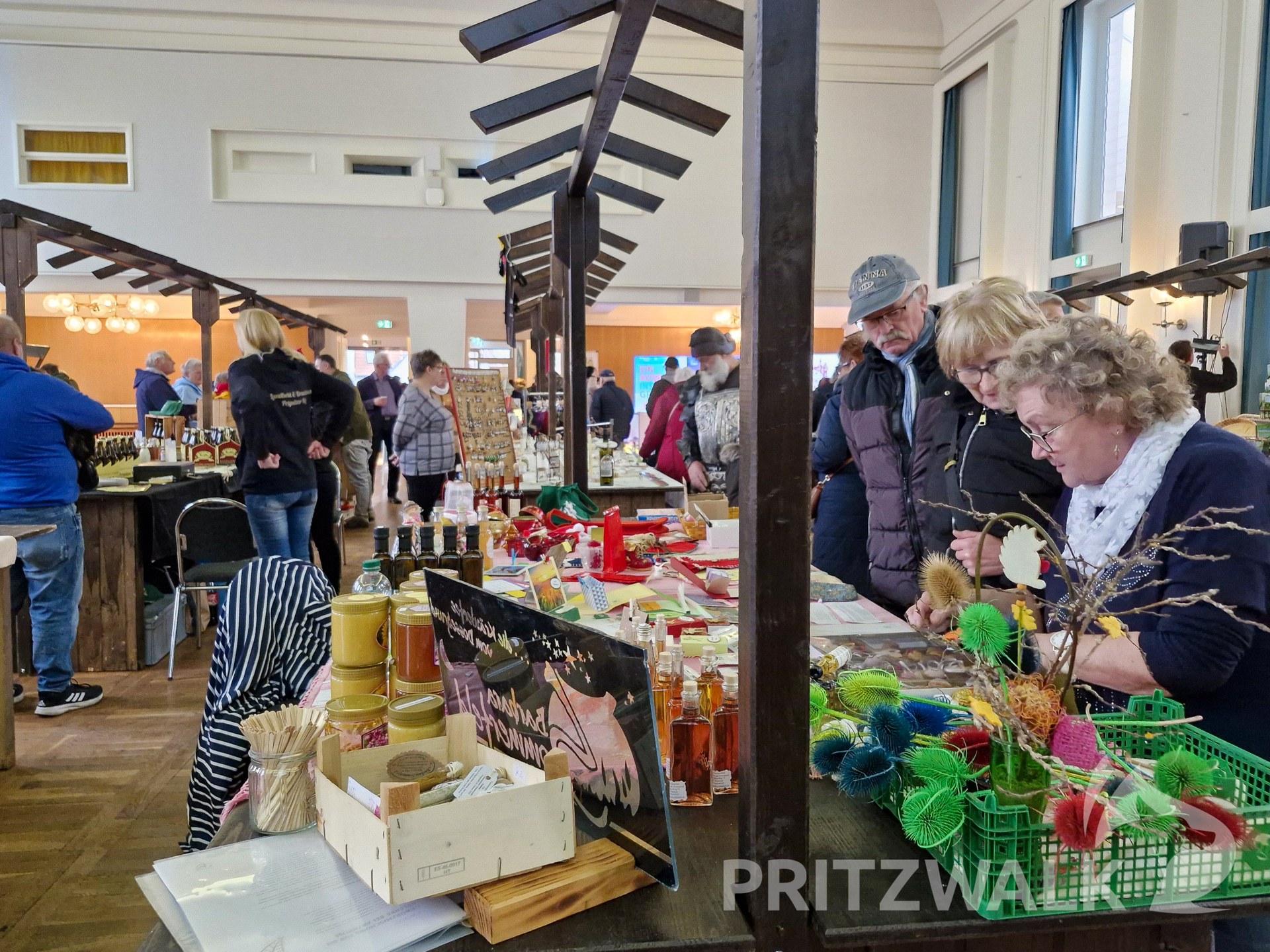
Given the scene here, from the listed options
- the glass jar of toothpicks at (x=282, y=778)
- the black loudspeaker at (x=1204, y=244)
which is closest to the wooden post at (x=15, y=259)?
the glass jar of toothpicks at (x=282, y=778)

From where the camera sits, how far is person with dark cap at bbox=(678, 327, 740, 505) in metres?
5.07

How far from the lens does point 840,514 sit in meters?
3.44

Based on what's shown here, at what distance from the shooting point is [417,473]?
648 cm

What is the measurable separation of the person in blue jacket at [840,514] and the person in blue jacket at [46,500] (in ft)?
10.3

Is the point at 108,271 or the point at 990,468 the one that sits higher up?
the point at 108,271

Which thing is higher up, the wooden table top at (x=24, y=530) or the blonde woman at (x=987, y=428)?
the blonde woman at (x=987, y=428)

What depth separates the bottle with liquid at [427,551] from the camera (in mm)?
2273

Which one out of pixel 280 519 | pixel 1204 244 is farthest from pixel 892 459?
pixel 1204 244

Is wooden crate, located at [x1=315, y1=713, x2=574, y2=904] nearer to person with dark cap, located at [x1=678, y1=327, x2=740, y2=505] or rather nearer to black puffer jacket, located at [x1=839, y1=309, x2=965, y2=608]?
black puffer jacket, located at [x1=839, y1=309, x2=965, y2=608]

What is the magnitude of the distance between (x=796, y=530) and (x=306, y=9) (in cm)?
1458

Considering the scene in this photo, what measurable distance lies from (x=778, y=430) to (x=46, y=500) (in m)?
3.95

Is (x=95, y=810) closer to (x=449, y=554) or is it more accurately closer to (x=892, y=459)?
(x=449, y=554)

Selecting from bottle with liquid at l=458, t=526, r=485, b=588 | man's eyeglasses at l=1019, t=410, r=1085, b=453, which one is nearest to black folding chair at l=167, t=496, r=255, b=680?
bottle with liquid at l=458, t=526, r=485, b=588

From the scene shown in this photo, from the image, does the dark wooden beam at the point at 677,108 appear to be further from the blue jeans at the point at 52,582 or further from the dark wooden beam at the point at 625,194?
the blue jeans at the point at 52,582
